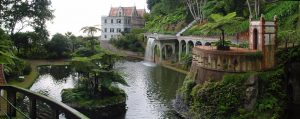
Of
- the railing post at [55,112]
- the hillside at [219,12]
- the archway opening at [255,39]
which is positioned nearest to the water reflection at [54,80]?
the hillside at [219,12]

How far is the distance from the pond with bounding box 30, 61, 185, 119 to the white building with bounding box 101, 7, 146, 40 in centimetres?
3302

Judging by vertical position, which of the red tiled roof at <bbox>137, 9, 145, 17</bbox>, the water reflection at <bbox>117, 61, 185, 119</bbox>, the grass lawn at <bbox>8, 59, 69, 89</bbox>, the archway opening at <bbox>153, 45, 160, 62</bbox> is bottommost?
the water reflection at <bbox>117, 61, 185, 119</bbox>

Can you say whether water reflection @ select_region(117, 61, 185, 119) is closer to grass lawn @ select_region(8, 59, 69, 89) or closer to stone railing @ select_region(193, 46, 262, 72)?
stone railing @ select_region(193, 46, 262, 72)

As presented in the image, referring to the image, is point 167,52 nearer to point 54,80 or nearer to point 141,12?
point 54,80

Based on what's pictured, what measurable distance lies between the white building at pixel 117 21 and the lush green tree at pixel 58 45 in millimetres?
28087

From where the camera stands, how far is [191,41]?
161ft

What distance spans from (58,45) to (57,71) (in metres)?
11.1

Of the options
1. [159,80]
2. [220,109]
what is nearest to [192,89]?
[220,109]

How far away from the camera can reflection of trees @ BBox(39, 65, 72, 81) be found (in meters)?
42.5

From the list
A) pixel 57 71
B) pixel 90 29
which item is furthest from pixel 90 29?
pixel 57 71

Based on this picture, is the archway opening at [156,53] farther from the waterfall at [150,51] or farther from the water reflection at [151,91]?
the water reflection at [151,91]

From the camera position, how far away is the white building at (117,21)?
85625mm

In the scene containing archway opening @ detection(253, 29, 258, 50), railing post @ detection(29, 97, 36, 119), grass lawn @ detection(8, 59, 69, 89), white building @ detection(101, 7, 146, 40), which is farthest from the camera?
white building @ detection(101, 7, 146, 40)

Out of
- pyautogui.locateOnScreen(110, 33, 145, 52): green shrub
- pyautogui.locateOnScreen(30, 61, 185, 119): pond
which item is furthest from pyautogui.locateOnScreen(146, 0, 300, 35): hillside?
pyautogui.locateOnScreen(30, 61, 185, 119): pond
